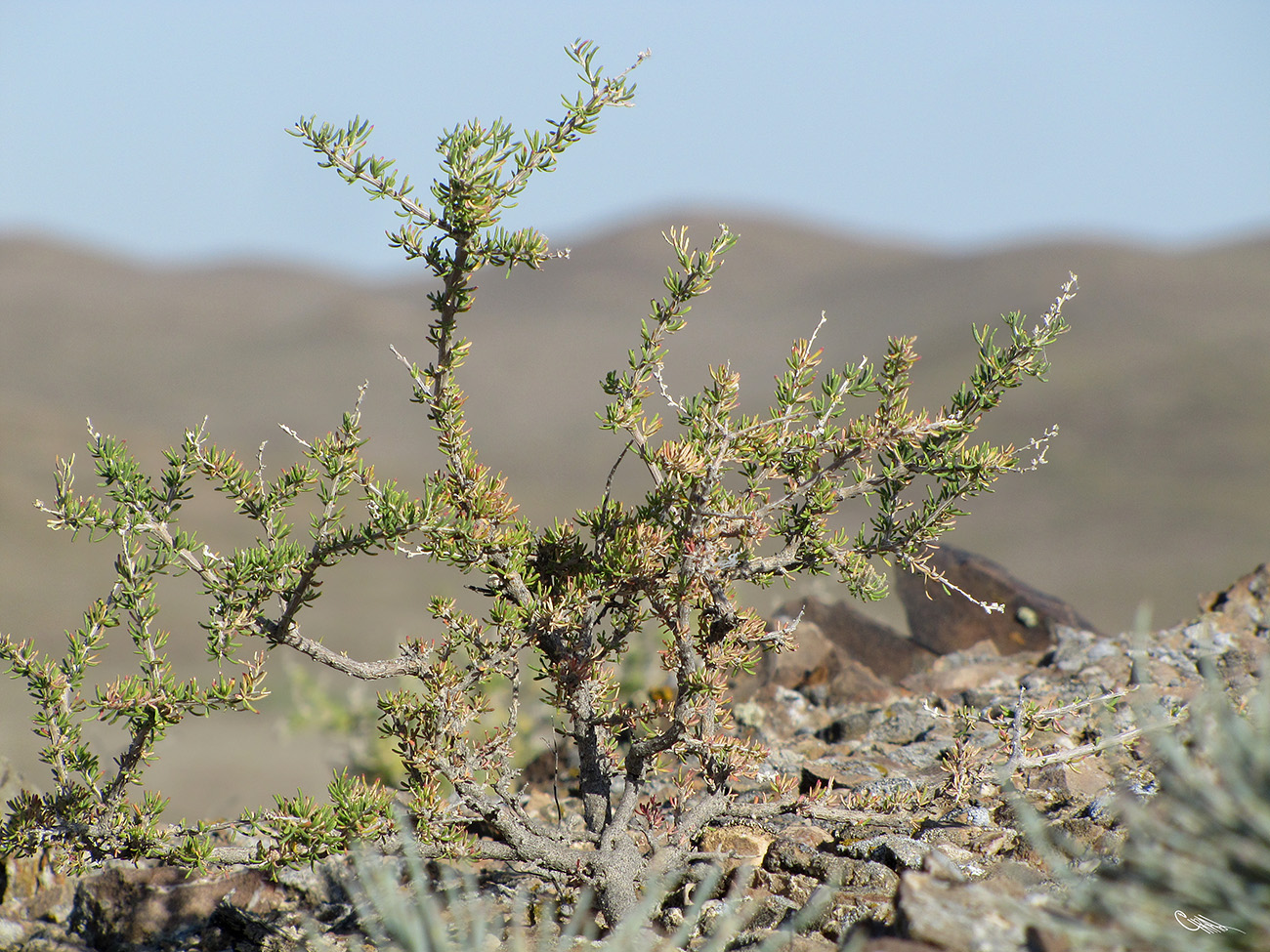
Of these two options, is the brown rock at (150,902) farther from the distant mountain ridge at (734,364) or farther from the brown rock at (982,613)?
the distant mountain ridge at (734,364)

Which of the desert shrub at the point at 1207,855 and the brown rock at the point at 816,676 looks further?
the brown rock at the point at 816,676

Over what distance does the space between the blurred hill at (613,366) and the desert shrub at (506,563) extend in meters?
5.41

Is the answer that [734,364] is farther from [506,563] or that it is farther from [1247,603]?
[506,563]

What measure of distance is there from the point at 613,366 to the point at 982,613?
1961 inches

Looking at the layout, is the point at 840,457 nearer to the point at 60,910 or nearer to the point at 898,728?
the point at 898,728

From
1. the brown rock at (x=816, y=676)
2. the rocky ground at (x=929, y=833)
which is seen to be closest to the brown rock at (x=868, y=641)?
the brown rock at (x=816, y=676)

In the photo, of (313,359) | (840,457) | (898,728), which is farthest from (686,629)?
(313,359)

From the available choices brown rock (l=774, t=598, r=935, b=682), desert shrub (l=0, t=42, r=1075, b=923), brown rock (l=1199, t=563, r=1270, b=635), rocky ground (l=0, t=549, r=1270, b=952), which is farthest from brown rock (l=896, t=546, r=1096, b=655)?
desert shrub (l=0, t=42, r=1075, b=923)

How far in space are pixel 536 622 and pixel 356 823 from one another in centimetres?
82

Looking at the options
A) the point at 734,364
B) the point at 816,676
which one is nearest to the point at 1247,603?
the point at 816,676

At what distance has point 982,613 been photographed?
749 cm

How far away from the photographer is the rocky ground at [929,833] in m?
2.49

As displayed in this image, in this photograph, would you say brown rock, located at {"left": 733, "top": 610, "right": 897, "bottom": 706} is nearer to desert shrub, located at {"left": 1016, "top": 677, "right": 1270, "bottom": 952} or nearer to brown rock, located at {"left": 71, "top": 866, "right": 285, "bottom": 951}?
brown rock, located at {"left": 71, "top": 866, "right": 285, "bottom": 951}
